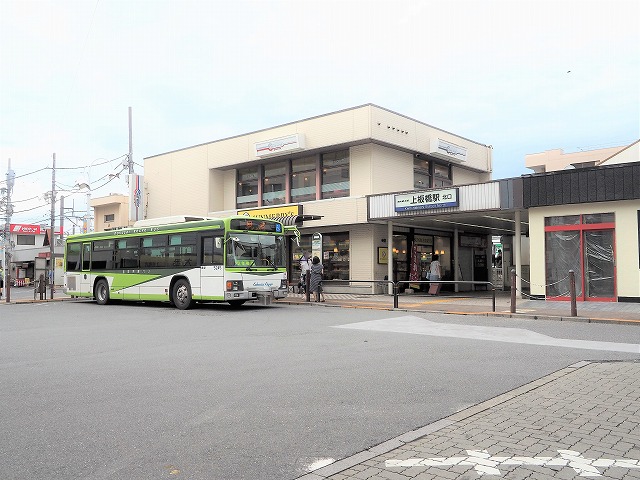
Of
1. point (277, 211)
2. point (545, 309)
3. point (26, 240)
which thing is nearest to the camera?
point (545, 309)

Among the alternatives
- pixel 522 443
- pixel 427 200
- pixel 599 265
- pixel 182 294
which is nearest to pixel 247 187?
pixel 427 200

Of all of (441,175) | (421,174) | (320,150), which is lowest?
(421,174)

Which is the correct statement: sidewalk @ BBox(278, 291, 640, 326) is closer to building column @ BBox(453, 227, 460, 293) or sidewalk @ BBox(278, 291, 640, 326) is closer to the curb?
the curb

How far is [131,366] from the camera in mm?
8000

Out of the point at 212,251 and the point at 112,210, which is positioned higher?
the point at 112,210

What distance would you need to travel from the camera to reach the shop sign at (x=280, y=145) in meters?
27.5

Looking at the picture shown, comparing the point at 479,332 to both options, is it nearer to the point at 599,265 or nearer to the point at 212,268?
the point at 212,268

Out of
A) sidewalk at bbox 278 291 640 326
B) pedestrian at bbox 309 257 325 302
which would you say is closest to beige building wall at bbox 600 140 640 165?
sidewalk at bbox 278 291 640 326

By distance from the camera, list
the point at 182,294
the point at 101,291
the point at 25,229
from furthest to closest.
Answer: the point at 25,229 → the point at 101,291 → the point at 182,294

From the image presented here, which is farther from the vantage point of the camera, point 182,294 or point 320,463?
point 182,294

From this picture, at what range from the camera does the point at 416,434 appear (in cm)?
473

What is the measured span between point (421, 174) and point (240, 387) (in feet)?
80.5

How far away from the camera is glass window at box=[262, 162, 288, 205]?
30041mm

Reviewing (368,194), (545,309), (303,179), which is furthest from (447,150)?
(545,309)
